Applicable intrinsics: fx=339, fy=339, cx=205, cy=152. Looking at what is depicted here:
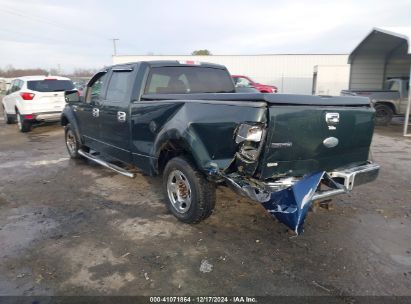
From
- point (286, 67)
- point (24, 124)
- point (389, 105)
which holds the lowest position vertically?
point (24, 124)

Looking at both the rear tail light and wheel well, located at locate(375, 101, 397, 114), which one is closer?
the rear tail light

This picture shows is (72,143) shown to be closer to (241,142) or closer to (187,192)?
(187,192)

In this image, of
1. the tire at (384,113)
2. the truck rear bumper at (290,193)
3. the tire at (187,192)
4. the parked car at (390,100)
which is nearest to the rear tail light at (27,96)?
the tire at (187,192)

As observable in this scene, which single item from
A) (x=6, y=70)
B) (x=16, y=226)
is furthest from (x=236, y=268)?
(x=6, y=70)

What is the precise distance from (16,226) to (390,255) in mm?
4198

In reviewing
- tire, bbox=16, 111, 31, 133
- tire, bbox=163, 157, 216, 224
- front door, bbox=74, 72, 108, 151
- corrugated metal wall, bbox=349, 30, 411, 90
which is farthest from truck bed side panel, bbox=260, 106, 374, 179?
corrugated metal wall, bbox=349, 30, 411, 90

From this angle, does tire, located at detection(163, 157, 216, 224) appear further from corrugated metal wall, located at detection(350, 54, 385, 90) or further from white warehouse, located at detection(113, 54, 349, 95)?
white warehouse, located at detection(113, 54, 349, 95)

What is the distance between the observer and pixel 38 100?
11250mm

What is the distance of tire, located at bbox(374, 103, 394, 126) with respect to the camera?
13.3 metres

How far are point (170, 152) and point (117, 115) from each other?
47.5 inches

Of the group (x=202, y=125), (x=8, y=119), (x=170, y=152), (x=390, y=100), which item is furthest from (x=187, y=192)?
(x=8, y=119)

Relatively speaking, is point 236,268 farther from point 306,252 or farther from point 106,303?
point 106,303

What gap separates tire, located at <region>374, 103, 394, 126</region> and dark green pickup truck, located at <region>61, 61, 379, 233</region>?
10.7 m

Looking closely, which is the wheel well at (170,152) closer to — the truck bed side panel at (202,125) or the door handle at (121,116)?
the truck bed side panel at (202,125)
